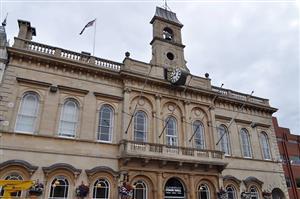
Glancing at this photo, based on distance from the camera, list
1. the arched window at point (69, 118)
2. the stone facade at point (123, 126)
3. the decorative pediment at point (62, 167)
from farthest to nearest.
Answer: the arched window at point (69, 118) < the stone facade at point (123, 126) < the decorative pediment at point (62, 167)

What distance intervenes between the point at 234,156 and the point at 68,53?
619 inches

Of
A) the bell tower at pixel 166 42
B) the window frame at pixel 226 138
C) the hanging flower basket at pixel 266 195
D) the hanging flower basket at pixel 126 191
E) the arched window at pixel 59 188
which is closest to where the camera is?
the arched window at pixel 59 188

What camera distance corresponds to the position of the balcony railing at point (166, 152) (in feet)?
55.8

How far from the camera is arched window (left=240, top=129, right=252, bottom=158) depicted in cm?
2305

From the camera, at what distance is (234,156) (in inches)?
862

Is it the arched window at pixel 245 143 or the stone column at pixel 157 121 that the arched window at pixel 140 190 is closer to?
the stone column at pixel 157 121

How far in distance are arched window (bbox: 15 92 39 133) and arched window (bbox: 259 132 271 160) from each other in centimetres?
1969

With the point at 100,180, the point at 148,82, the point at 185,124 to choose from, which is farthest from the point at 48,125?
the point at 185,124

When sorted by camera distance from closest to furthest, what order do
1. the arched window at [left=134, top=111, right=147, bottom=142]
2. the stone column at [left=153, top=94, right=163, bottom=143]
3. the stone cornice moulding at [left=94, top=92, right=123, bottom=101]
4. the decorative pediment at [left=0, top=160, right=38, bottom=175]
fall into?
the decorative pediment at [left=0, top=160, right=38, bottom=175] → the stone cornice moulding at [left=94, top=92, right=123, bottom=101] → the arched window at [left=134, top=111, right=147, bottom=142] → the stone column at [left=153, top=94, right=163, bottom=143]

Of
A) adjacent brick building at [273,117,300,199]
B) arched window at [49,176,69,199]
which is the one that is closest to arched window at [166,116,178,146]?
arched window at [49,176,69,199]

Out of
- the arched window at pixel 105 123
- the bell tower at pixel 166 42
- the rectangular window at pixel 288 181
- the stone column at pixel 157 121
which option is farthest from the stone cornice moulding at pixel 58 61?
the rectangular window at pixel 288 181

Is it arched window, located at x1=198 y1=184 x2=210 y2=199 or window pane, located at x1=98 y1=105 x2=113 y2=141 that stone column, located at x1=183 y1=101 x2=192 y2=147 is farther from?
window pane, located at x1=98 y1=105 x2=113 y2=141

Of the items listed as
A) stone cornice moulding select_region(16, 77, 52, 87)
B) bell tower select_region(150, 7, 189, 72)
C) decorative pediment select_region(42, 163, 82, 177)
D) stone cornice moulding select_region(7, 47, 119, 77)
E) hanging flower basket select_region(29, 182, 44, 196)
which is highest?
bell tower select_region(150, 7, 189, 72)

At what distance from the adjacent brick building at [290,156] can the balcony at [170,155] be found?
13.1 metres
